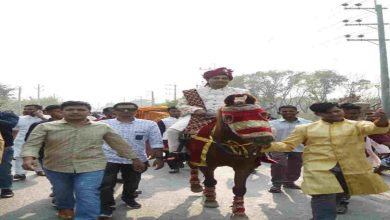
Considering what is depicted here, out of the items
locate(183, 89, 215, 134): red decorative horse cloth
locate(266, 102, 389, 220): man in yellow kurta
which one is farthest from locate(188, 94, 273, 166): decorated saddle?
locate(266, 102, 389, 220): man in yellow kurta

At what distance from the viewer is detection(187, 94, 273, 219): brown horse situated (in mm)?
5004

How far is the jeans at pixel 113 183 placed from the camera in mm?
6191

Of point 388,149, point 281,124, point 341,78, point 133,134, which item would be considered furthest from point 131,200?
point 341,78

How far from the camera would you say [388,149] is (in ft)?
25.1

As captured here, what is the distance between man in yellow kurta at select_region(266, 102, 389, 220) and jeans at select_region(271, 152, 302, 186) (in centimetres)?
335

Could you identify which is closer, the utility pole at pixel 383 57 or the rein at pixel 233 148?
the rein at pixel 233 148

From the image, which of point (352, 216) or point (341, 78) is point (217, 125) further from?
point (341, 78)

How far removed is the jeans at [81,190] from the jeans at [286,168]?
14.1ft

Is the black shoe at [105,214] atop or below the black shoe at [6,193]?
atop

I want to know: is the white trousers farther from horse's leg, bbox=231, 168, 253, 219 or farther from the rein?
horse's leg, bbox=231, 168, 253, 219

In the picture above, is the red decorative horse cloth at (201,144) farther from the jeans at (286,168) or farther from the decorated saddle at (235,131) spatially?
the jeans at (286,168)

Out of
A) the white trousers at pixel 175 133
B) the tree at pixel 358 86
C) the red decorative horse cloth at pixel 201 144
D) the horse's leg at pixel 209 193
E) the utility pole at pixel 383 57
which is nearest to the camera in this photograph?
the red decorative horse cloth at pixel 201 144

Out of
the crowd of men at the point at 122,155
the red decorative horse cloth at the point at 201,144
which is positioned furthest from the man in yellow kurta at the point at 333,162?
the red decorative horse cloth at the point at 201,144

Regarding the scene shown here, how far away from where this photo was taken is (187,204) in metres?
7.23
